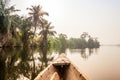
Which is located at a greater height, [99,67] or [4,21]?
[4,21]

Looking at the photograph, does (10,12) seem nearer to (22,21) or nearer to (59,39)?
(22,21)

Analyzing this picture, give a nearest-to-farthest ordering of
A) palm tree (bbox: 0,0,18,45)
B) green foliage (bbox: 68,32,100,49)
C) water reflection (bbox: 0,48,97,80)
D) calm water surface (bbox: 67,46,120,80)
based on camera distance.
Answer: water reflection (bbox: 0,48,97,80) < calm water surface (bbox: 67,46,120,80) < palm tree (bbox: 0,0,18,45) < green foliage (bbox: 68,32,100,49)

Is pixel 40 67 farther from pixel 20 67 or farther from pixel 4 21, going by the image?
pixel 4 21

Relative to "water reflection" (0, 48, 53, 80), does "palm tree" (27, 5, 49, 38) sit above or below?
above

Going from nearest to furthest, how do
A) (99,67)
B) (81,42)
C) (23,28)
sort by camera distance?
(99,67)
(23,28)
(81,42)

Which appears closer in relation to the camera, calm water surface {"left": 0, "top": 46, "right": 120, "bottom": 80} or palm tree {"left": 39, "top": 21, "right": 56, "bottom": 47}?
calm water surface {"left": 0, "top": 46, "right": 120, "bottom": 80}

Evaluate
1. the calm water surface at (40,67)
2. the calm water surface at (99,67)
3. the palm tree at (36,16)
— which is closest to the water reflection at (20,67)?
the calm water surface at (40,67)

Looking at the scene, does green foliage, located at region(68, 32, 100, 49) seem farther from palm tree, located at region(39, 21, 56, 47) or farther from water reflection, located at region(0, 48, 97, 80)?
water reflection, located at region(0, 48, 97, 80)

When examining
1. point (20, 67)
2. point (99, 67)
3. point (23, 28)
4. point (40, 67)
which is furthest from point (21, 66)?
point (23, 28)

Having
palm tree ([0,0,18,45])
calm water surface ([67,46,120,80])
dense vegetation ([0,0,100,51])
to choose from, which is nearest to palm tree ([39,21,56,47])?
dense vegetation ([0,0,100,51])

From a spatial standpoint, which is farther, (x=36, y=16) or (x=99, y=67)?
(x=36, y=16)

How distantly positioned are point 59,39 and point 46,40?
1812cm

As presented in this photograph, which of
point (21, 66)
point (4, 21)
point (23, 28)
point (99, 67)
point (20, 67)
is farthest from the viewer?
point (23, 28)

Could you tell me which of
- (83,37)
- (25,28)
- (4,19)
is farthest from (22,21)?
(83,37)
